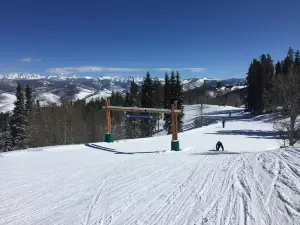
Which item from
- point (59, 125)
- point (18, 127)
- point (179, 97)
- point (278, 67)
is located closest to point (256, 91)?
point (278, 67)

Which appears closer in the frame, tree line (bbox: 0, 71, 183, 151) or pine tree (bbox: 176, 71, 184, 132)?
tree line (bbox: 0, 71, 183, 151)

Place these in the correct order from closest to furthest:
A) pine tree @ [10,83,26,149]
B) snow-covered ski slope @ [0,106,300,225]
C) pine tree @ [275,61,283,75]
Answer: snow-covered ski slope @ [0,106,300,225], pine tree @ [10,83,26,149], pine tree @ [275,61,283,75]

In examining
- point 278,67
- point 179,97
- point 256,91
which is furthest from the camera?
point 278,67

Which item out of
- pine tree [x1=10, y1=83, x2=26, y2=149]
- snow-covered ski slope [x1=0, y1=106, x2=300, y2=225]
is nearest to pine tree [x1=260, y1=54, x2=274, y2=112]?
pine tree [x1=10, y1=83, x2=26, y2=149]

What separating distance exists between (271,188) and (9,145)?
48.8 meters

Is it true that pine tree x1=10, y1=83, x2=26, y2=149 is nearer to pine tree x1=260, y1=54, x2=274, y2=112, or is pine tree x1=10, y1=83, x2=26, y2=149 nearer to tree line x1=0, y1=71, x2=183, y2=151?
tree line x1=0, y1=71, x2=183, y2=151

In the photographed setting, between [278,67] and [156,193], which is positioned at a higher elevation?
[278,67]

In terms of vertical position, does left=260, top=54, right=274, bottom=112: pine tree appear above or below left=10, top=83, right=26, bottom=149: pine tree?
above

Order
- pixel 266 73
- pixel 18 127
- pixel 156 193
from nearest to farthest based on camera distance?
pixel 156 193 → pixel 18 127 → pixel 266 73

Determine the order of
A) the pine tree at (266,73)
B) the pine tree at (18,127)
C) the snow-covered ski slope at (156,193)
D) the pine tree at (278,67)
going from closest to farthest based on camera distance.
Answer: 1. the snow-covered ski slope at (156,193)
2. the pine tree at (18,127)
3. the pine tree at (266,73)
4. the pine tree at (278,67)

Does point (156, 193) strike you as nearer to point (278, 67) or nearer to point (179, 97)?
point (179, 97)

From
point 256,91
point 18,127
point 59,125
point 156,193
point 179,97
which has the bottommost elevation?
point 156,193

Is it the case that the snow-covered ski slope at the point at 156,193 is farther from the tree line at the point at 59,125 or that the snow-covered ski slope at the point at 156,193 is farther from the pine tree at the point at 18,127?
the pine tree at the point at 18,127

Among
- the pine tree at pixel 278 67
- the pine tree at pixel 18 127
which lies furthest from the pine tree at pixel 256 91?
the pine tree at pixel 18 127
